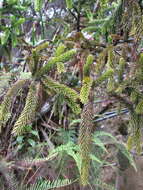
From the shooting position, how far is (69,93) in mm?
816

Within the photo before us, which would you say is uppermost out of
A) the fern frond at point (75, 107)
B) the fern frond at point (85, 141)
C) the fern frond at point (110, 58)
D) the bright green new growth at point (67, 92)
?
the fern frond at point (110, 58)

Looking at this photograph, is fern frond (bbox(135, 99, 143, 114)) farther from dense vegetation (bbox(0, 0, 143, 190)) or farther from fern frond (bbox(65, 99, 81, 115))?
fern frond (bbox(65, 99, 81, 115))

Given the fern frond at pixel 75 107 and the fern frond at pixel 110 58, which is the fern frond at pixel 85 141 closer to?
the fern frond at pixel 75 107

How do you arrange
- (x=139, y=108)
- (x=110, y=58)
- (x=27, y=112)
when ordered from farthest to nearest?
(x=110, y=58), (x=139, y=108), (x=27, y=112)

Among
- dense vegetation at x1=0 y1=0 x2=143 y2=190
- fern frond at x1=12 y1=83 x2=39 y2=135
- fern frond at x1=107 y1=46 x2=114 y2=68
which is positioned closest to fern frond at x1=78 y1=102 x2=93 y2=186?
dense vegetation at x1=0 y1=0 x2=143 y2=190

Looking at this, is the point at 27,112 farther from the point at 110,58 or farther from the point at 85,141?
the point at 110,58

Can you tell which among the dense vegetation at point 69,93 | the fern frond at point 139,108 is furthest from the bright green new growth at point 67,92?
the fern frond at point 139,108

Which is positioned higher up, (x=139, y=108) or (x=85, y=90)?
(x=85, y=90)

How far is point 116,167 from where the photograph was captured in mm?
2527

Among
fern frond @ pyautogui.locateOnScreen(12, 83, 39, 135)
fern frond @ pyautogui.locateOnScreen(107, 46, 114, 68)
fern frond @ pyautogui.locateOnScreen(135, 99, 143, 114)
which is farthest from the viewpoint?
fern frond @ pyautogui.locateOnScreen(107, 46, 114, 68)

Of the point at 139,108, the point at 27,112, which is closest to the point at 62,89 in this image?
the point at 27,112

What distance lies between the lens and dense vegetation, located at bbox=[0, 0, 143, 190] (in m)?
0.83

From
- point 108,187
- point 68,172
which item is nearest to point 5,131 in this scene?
point 68,172

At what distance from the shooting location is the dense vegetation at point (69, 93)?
828mm
